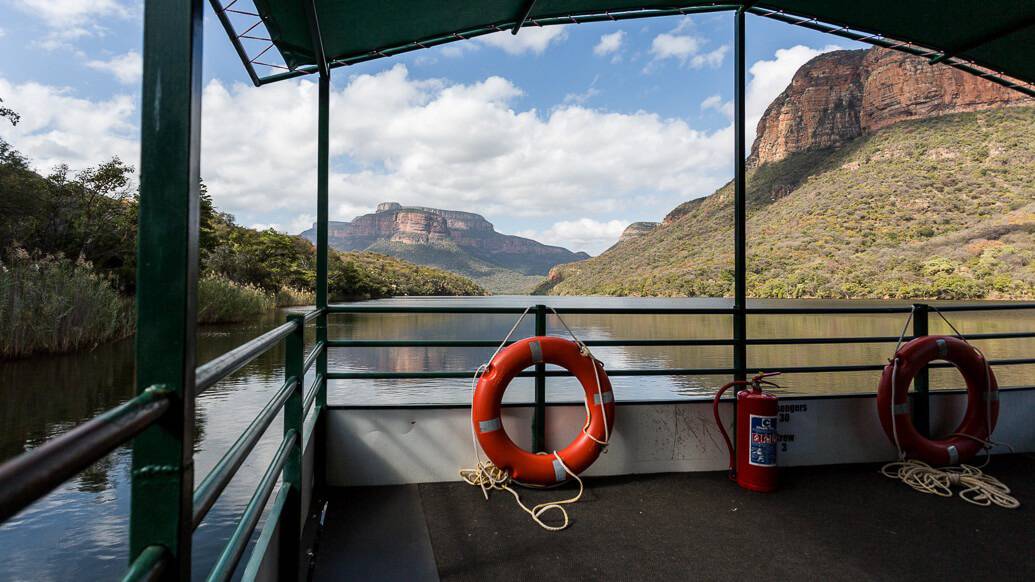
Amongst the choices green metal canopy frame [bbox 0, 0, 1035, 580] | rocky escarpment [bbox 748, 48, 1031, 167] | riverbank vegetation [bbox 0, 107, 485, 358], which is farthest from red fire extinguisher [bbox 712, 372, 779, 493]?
rocky escarpment [bbox 748, 48, 1031, 167]

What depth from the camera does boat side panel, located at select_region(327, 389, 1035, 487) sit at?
7.88 ft

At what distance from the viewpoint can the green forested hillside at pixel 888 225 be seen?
62.3 feet

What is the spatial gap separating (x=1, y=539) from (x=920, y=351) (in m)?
5.55

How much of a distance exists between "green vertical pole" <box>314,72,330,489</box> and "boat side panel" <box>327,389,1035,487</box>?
2.1 inches

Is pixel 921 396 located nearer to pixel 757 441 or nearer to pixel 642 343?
pixel 757 441

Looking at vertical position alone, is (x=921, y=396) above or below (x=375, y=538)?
above

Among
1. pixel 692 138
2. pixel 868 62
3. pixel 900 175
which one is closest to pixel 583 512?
pixel 900 175

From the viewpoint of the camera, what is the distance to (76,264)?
335 inches

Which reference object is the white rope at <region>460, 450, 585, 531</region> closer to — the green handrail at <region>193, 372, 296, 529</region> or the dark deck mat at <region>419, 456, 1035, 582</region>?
the dark deck mat at <region>419, 456, 1035, 582</region>

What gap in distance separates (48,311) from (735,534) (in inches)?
351

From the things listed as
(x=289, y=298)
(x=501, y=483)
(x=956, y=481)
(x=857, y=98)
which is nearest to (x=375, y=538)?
(x=501, y=483)

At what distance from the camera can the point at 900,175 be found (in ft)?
83.1

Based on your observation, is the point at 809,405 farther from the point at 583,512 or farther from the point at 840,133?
the point at 840,133

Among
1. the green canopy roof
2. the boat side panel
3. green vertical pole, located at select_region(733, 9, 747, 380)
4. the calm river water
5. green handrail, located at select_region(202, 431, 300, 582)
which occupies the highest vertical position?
the green canopy roof
